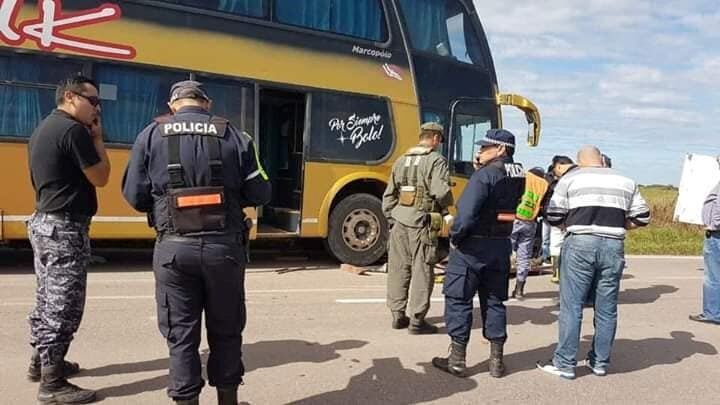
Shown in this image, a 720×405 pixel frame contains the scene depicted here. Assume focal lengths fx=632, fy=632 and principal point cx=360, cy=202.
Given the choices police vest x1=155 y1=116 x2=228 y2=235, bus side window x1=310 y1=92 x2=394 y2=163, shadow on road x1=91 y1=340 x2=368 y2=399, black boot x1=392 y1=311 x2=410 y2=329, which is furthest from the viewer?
bus side window x1=310 y1=92 x2=394 y2=163

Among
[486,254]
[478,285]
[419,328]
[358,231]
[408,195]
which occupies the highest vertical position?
[408,195]

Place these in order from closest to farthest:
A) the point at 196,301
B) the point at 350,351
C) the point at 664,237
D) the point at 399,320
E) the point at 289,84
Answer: the point at 196,301 → the point at 350,351 → the point at 399,320 → the point at 289,84 → the point at 664,237

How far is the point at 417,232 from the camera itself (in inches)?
216

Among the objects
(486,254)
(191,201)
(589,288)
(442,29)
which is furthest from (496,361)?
(442,29)

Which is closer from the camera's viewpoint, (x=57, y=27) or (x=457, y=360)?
(x=457, y=360)

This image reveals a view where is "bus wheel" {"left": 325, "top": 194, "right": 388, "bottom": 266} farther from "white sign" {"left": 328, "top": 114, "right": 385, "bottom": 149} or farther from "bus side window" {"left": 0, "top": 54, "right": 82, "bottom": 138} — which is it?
"bus side window" {"left": 0, "top": 54, "right": 82, "bottom": 138}

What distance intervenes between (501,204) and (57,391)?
305 centimetres

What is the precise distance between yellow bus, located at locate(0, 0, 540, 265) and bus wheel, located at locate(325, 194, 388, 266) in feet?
0.05

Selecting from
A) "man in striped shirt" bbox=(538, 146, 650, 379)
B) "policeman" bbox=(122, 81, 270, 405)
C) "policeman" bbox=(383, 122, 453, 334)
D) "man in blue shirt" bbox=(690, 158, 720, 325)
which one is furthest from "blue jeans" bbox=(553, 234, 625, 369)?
"man in blue shirt" bbox=(690, 158, 720, 325)

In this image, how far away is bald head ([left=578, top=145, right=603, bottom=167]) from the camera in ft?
15.2

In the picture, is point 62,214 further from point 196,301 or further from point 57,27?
point 57,27

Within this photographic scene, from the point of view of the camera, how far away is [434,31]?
9367 millimetres

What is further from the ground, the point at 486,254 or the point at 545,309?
the point at 486,254

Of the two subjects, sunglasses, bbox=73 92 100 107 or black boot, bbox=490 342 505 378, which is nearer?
sunglasses, bbox=73 92 100 107
